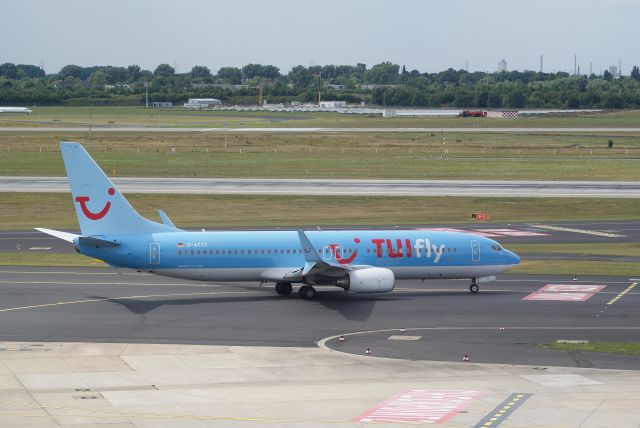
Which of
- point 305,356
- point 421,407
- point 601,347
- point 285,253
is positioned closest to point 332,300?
point 285,253

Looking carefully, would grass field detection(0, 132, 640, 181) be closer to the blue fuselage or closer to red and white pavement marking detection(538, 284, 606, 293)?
Answer: red and white pavement marking detection(538, 284, 606, 293)

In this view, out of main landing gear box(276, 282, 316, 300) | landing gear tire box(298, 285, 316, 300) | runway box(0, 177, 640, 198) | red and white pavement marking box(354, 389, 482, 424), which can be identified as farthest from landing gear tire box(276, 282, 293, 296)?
runway box(0, 177, 640, 198)

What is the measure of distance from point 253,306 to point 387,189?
55.0m

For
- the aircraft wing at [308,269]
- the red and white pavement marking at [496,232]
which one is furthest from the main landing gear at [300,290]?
the red and white pavement marking at [496,232]

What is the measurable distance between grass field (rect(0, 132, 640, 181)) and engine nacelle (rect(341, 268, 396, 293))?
220ft

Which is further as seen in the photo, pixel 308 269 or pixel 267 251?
pixel 267 251

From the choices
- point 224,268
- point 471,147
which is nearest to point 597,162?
point 471,147

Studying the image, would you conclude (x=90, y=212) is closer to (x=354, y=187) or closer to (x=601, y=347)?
(x=601, y=347)

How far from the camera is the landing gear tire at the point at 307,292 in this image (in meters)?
57.4

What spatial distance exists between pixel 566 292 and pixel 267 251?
17.2 meters

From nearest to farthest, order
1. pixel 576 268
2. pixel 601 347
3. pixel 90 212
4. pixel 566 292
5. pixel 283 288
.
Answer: pixel 601 347 < pixel 90 212 < pixel 283 288 < pixel 566 292 < pixel 576 268

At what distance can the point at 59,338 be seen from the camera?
1868 inches

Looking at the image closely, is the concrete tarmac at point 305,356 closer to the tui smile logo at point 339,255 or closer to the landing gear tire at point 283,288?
the landing gear tire at point 283,288

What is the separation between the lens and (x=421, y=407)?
36219 millimetres
